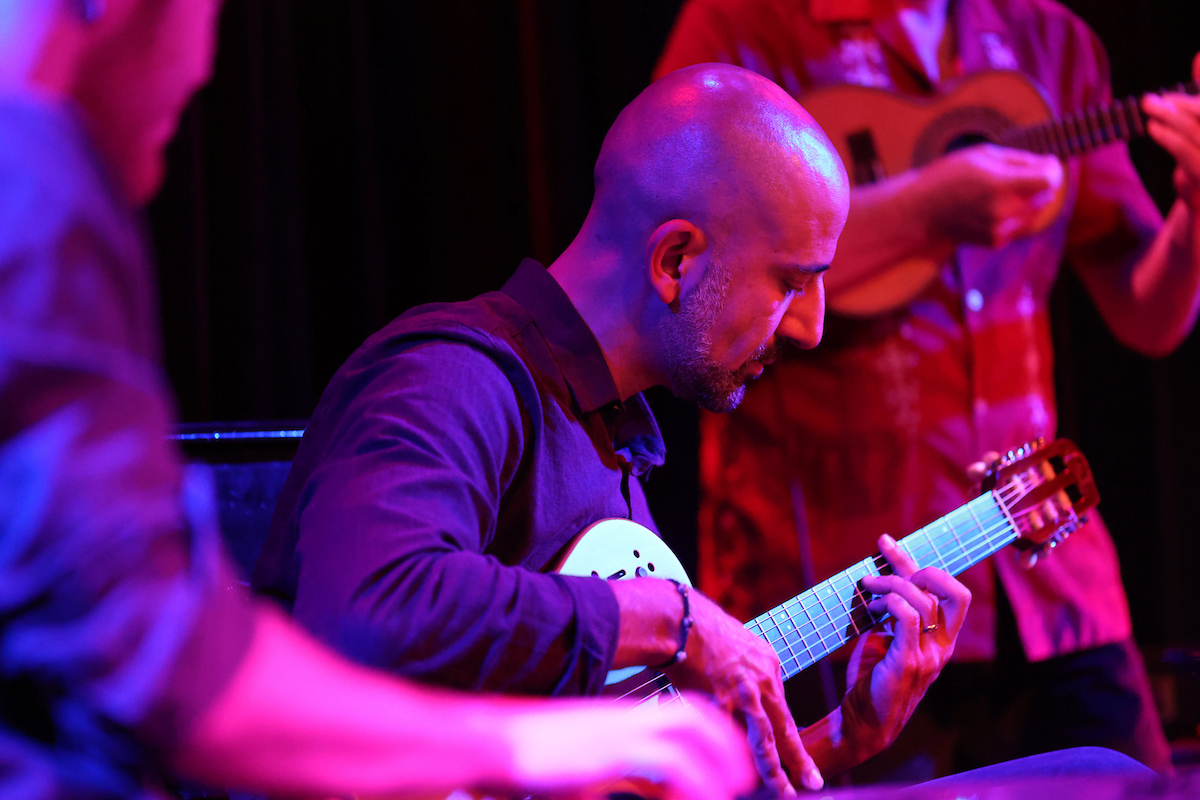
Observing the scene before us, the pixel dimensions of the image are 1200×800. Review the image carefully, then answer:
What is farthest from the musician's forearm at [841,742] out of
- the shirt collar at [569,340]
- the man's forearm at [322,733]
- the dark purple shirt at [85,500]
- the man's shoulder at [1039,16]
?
the man's shoulder at [1039,16]

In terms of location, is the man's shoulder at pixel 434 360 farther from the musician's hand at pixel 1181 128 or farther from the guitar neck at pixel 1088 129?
the musician's hand at pixel 1181 128

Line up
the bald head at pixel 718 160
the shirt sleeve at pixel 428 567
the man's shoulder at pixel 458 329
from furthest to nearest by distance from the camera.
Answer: the bald head at pixel 718 160, the man's shoulder at pixel 458 329, the shirt sleeve at pixel 428 567

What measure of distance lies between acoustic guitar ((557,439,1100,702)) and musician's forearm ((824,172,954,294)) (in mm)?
582

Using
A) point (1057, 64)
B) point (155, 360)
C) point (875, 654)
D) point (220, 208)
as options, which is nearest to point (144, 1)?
point (155, 360)

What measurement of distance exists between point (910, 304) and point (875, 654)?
95 cm

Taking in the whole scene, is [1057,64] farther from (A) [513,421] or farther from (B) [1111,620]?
(A) [513,421]

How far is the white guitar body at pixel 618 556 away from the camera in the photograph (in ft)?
4.62

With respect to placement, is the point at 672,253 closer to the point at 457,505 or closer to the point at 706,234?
the point at 706,234

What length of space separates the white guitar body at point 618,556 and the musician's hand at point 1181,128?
1.83m

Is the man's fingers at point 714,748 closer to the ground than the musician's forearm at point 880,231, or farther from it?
farther from it

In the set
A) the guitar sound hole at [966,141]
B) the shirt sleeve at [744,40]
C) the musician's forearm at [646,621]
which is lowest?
the musician's forearm at [646,621]

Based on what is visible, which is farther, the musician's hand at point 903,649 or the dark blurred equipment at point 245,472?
the dark blurred equipment at point 245,472

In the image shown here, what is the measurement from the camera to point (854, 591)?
172 cm

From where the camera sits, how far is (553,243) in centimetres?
264
